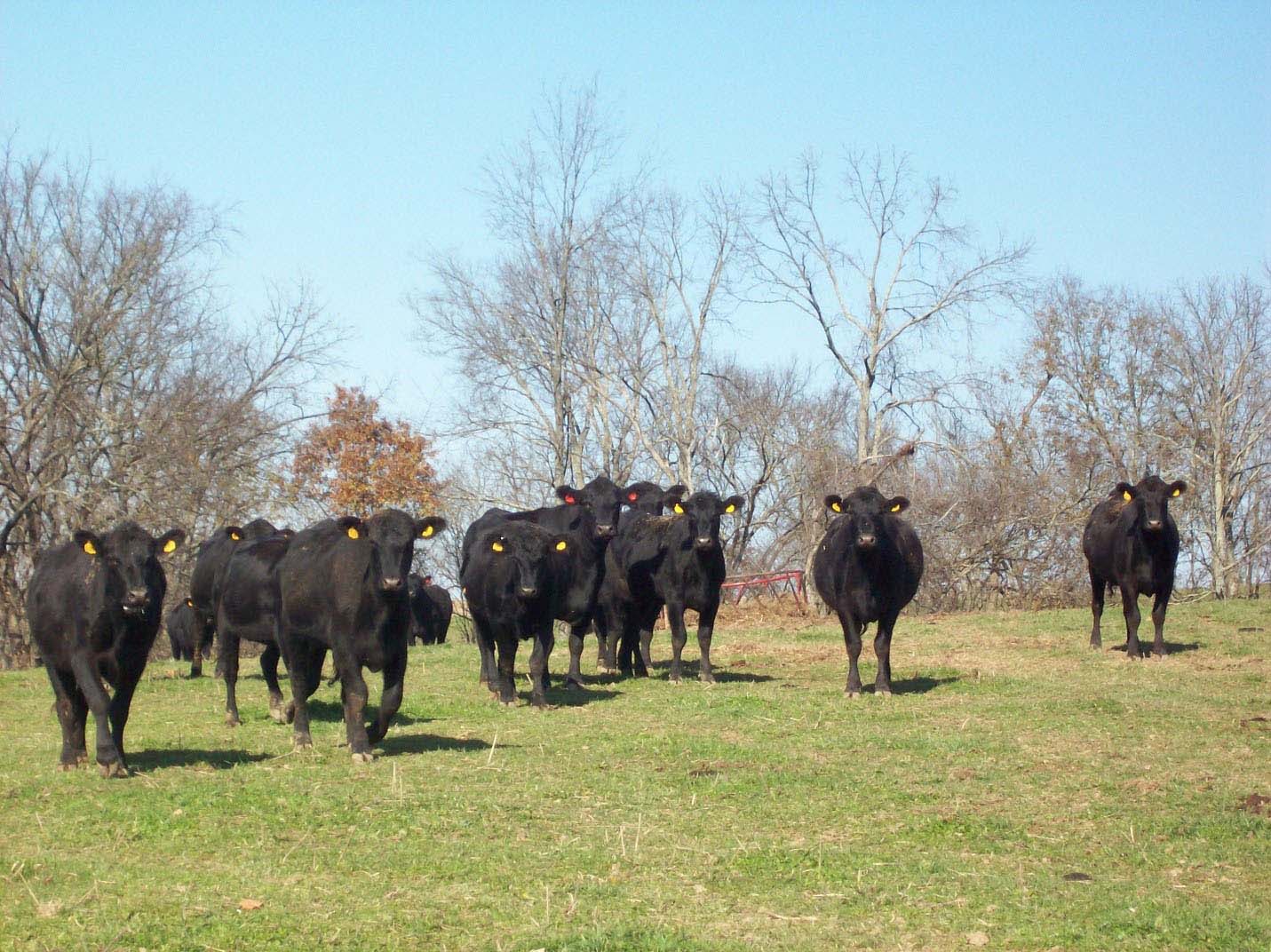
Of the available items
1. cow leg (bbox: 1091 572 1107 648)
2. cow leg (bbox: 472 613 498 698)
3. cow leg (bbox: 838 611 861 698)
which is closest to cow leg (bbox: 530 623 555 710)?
cow leg (bbox: 472 613 498 698)

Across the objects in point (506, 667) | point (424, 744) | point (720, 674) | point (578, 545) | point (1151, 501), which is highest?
point (1151, 501)

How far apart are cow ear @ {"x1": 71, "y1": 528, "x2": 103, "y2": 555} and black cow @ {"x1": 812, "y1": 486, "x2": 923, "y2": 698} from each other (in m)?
7.43

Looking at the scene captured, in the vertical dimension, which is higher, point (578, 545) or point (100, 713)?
point (578, 545)

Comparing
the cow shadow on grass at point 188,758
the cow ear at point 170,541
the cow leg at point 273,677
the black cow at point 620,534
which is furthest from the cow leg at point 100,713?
the black cow at point 620,534

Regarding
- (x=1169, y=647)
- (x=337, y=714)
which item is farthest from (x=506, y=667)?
(x=1169, y=647)

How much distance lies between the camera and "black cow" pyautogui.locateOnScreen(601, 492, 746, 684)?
1658cm

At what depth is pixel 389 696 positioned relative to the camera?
11352mm

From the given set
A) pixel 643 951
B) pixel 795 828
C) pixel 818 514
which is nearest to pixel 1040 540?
pixel 818 514

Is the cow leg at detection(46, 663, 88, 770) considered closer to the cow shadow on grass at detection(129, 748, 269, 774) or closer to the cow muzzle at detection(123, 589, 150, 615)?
the cow shadow on grass at detection(129, 748, 269, 774)

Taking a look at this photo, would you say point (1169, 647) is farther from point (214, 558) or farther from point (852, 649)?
point (214, 558)

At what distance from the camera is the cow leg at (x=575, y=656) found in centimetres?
1627

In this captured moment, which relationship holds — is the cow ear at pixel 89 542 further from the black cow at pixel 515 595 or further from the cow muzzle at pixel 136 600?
the black cow at pixel 515 595

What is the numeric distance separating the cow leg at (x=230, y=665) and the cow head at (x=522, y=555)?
2.75 meters

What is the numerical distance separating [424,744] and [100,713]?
2768 millimetres
